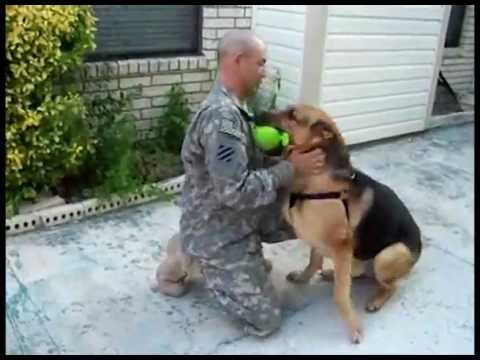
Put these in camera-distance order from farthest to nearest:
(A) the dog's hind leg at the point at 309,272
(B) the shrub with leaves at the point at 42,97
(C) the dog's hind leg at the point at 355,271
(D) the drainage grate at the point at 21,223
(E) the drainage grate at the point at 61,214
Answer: (E) the drainage grate at the point at 61,214
(D) the drainage grate at the point at 21,223
(B) the shrub with leaves at the point at 42,97
(A) the dog's hind leg at the point at 309,272
(C) the dog's hind leg at the point at 355,271

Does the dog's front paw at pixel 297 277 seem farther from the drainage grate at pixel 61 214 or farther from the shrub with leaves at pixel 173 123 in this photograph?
the shrub with leaves at pixel 173 123

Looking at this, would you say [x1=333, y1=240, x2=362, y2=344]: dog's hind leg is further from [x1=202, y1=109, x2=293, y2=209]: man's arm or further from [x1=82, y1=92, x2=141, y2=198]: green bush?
[x1=82, y1=92, x2=141, y2=198]: green bush

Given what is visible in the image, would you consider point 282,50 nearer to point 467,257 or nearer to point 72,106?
point 72,106

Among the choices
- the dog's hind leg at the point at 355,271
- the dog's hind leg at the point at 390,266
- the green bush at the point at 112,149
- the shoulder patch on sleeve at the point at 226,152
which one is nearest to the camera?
the shoulder patch on sleeve at the point at 226,152

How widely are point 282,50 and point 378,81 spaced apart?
3.70 feet

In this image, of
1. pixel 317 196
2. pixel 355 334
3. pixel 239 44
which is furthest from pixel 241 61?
pixel 355 334

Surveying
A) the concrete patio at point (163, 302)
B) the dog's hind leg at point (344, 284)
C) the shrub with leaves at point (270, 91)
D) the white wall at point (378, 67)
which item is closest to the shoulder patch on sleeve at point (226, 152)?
the dog's hind leg at point (344, 284)

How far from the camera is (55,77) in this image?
11.3 ft

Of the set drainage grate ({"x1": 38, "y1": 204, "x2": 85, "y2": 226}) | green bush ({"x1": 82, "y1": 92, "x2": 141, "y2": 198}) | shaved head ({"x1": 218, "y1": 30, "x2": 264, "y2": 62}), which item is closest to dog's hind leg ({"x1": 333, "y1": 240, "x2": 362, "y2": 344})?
shaved head ({"x1": 218, "y1": 30, "x2": 264, "y2": 62})

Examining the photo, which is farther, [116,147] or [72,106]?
[116,147]

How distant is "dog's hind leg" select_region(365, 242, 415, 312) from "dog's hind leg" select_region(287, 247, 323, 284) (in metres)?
0.32

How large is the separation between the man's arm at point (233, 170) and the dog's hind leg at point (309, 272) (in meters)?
0.70

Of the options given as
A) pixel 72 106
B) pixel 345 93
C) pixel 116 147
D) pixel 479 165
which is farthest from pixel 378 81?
pixel 72 106

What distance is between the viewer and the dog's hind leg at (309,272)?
285 cm
